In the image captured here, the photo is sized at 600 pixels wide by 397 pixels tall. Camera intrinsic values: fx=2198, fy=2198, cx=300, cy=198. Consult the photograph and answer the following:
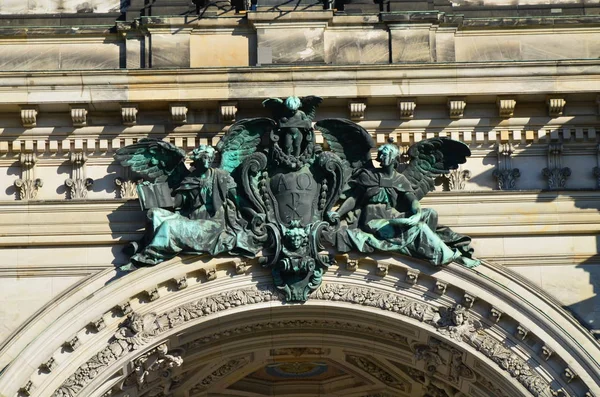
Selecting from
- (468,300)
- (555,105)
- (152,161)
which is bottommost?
(468,300)

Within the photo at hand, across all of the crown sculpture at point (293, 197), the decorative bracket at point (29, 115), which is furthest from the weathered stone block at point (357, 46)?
the decorative bracket at point (29, 115)

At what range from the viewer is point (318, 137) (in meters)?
21.5

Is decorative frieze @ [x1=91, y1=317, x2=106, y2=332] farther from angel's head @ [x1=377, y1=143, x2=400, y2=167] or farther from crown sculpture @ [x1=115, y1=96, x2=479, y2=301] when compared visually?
angel's head @ [x1=377, y1=143, x2=400, y2=167]

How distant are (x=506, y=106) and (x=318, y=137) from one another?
1861 mm

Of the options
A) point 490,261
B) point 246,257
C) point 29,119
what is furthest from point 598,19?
point 29,119

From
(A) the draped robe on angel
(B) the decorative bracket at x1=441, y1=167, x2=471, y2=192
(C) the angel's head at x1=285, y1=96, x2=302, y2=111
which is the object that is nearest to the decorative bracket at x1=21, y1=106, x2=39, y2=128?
(A) the draped robe on angel

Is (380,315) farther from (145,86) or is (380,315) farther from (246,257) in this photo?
(145,86)

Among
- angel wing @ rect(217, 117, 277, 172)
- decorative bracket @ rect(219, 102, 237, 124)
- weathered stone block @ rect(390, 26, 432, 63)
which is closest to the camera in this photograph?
angel wing @ rect(217, 117, 277, 172)

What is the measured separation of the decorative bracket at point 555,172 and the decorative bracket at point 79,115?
4.53m

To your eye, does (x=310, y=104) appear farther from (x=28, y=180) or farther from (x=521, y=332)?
(x=521, y=332)

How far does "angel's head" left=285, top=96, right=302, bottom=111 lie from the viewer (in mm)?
21078

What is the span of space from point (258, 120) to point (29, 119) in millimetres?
2245

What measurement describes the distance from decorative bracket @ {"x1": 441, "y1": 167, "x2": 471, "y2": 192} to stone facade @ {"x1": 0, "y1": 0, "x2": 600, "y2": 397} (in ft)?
0.05

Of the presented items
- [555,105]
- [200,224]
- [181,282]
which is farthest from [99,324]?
[555,105]
